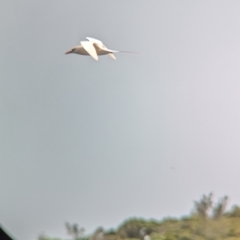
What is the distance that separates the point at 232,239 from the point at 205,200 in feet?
0.48

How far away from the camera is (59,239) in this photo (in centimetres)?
137

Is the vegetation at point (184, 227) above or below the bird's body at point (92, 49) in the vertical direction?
below

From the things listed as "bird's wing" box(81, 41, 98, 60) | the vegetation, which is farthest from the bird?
the vegetation

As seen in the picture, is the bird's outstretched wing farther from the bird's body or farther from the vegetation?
the vegetation

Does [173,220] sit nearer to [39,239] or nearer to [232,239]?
[232,239]

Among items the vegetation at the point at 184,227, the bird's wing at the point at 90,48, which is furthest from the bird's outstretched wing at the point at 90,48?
the vegetation at the point at 184,227

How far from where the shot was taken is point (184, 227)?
1370mm

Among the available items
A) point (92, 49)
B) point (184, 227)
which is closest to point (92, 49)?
point (92, 49)

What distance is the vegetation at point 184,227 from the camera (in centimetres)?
135

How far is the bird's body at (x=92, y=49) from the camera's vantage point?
4.13 feet

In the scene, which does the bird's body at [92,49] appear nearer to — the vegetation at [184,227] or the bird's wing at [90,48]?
the bird's wing at [90,48]

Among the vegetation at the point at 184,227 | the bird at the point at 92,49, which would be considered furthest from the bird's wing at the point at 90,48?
the vegetation at the point at 184,227

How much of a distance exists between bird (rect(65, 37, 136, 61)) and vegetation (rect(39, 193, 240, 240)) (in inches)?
21.7

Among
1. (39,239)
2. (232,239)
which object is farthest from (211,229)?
(39,239)
